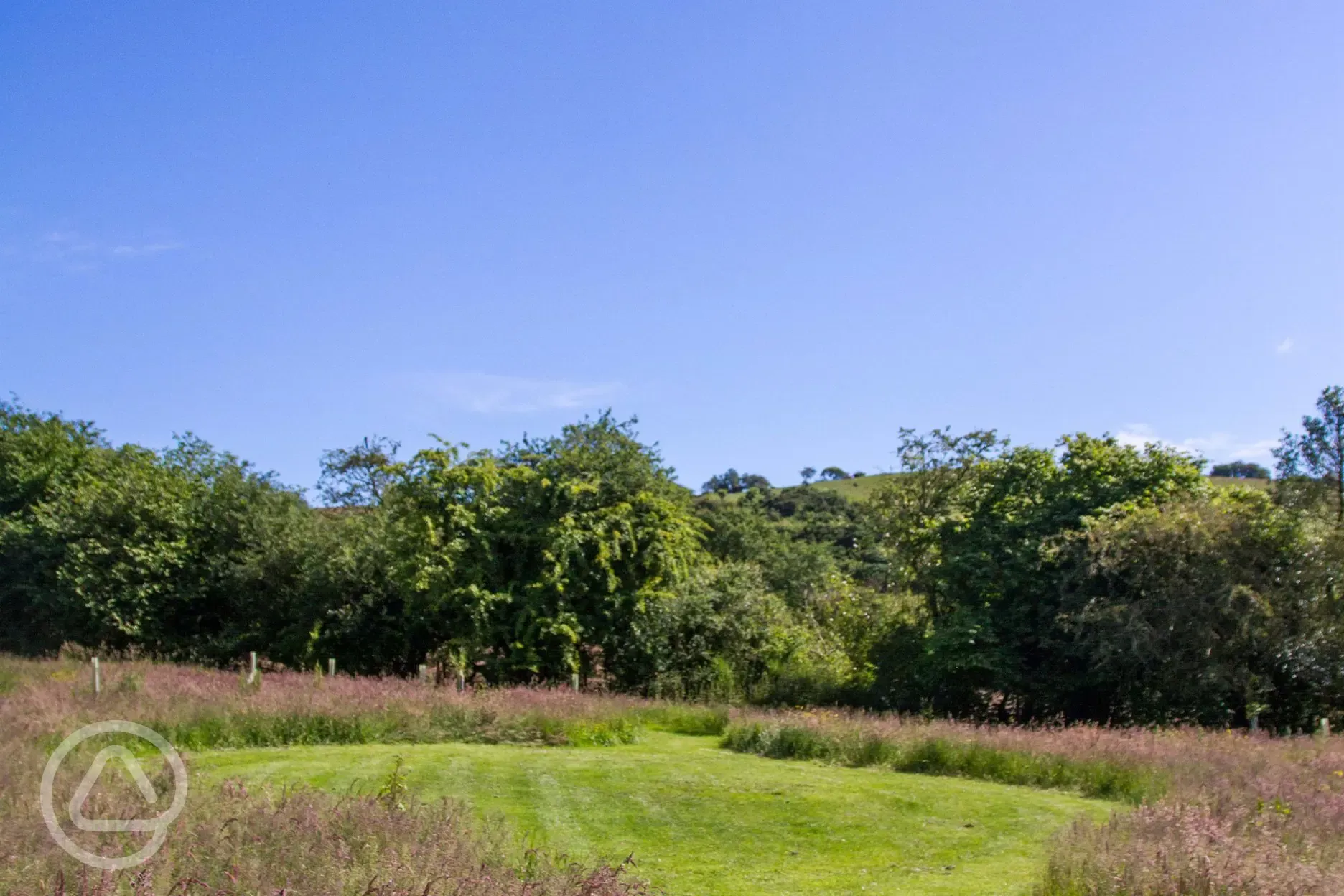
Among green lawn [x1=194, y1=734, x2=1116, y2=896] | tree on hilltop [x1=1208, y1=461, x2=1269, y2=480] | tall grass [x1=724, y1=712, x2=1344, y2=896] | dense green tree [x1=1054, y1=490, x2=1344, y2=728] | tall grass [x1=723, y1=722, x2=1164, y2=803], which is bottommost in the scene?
green lawn [x1=194, y1=734, x2=1116, y2=896]

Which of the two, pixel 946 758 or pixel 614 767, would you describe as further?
pixel 946 758

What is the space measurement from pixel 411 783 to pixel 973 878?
6299 mm

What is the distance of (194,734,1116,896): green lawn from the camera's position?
8.49 metres

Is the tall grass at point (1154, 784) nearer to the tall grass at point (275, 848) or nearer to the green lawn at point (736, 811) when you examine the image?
the green lawn at point (736, 811)

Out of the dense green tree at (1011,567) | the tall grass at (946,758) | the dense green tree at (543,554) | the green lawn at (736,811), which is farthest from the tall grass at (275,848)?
the dense green tree at (1011,567)

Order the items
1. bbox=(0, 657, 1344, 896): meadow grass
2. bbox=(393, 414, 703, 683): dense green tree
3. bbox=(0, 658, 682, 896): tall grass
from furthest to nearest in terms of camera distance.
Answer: bbox=(393, 414, 703, 683): dense green tree < bbox=(0, 657, 1344, 896): meadow grass < bbox=(0, 658, 682, 896): tall grass

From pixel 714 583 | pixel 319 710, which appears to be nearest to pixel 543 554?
pixel 714 583

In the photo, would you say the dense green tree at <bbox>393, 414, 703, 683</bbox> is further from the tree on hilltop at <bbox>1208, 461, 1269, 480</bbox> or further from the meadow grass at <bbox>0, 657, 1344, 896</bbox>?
the tree on hilltop at <bbox>1208, 461, 1269, 480</bbox>

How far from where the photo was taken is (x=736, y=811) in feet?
35.5

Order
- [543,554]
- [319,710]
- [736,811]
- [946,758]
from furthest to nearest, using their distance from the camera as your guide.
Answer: [543,554]
[319,710]
[946,758]
[736,811]

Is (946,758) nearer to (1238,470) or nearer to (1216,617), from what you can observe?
(1216,617)

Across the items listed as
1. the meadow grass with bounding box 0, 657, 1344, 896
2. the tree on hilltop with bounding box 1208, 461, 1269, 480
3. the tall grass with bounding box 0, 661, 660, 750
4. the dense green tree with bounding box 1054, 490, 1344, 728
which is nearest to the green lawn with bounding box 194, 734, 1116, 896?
the meadow grass with bounding box 0, 657, 1344, 896

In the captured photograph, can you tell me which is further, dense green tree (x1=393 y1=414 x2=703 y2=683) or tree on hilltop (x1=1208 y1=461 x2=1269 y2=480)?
tree on hilltop (x1=1208 y1=461 x2=1269 y2=480)

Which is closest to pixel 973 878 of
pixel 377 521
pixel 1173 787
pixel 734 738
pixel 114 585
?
pixel 1173 787
